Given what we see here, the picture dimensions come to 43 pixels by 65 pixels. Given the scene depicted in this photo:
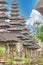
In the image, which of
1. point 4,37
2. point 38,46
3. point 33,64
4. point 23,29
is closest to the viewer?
point 33,64

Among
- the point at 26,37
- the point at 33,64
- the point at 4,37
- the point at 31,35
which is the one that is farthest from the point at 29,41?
the point at 33,64

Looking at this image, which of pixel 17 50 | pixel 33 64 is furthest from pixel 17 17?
pixel 33 64

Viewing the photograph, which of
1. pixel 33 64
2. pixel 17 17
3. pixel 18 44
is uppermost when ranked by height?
pixel 17 17

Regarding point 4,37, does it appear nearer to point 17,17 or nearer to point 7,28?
point 7,28

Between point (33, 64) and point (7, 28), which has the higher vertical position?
point (7, 28)

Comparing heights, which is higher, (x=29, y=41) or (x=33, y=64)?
(x=29, y=41)

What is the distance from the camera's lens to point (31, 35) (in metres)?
51.4

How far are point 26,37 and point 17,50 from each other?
600 centimetres

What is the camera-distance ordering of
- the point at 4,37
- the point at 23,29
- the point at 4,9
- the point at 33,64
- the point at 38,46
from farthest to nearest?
the point at 23,29, the point at 38,46, the point at 4,9, the point at 4,37, the point at 33,64

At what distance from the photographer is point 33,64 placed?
2025cm

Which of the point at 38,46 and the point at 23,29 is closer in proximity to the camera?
the point at 38,46

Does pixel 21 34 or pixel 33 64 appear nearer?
pixel 33 64

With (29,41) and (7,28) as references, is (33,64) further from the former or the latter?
(29,41)

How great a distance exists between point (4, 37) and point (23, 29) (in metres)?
9.57
